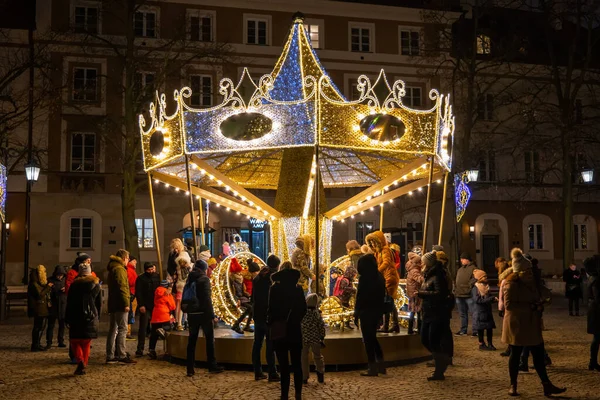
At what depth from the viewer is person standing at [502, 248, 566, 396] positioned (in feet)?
29.3

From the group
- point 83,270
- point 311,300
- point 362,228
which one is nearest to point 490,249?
point 362,228

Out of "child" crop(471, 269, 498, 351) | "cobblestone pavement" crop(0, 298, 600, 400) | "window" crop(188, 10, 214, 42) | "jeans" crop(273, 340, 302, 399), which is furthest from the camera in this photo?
"window" crop(188, 10, 214, 42)

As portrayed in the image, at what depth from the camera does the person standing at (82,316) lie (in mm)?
10625

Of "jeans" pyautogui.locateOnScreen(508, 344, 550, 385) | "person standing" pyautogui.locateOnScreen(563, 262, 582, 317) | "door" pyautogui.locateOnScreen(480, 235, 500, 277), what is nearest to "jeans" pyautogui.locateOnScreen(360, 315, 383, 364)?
"jeans" pyautogui.locateOnScreen(508, 344, 550, 385)

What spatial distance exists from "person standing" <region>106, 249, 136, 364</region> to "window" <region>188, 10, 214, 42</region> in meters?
23.2

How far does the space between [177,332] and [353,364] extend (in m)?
3.39

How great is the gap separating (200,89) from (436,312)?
2481 centimetres

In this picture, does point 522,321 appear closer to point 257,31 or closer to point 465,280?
point 465,280

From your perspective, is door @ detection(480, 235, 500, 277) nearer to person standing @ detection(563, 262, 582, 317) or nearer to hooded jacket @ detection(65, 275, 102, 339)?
person standing @ detection(563, 262, 582, 317)

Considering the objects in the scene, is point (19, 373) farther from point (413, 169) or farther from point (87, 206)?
point (87, 206)

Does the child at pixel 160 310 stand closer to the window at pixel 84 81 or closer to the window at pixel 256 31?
the window at pixel 84 81

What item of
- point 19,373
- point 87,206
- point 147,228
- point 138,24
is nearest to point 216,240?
point 147,228

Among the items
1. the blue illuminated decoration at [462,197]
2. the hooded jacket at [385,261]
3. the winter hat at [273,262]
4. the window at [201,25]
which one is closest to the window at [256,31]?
the window at [201,25]

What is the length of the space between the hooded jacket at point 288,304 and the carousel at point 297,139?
7.17 ft
